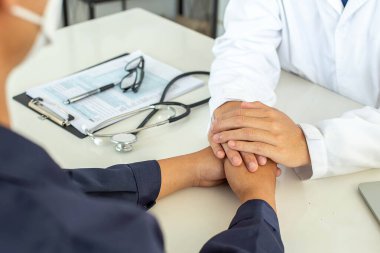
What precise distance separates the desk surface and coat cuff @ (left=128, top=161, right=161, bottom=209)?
21 millimetres

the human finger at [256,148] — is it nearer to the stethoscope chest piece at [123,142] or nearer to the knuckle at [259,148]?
the knuckle at [259,148]

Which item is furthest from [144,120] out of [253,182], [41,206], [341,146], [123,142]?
[41,206]

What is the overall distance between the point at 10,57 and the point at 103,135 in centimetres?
61

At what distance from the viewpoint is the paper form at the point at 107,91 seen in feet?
3.94

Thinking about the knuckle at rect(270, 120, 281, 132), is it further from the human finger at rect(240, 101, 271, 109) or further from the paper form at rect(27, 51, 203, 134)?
the paper form at rect(27, 51, 203, 134)

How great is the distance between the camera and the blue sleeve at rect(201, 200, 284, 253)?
79cm

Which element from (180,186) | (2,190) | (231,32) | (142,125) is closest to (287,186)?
(180,186)

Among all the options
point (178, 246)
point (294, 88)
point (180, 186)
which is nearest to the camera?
point (178, 246)

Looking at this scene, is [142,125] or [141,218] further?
[142,125]

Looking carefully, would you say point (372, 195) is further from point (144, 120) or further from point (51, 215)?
point (51, 215)

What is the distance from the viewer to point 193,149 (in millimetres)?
1116

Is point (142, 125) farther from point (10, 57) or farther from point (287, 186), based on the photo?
point (10, 57)

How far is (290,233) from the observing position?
902mm

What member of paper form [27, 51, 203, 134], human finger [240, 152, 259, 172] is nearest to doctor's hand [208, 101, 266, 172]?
human finger [240, 152, 259, 172]
